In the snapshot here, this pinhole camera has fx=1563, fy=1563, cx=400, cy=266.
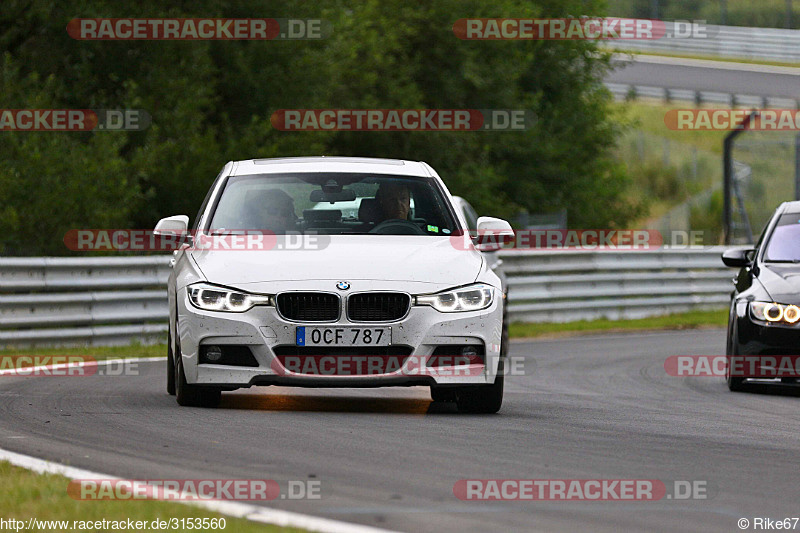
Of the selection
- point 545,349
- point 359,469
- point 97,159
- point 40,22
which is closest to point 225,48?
point 40,22

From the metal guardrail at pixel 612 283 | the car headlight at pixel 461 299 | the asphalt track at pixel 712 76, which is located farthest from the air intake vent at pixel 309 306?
the asphalt track at pixel 712 76

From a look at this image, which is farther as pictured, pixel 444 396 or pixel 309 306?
pixel 444 396

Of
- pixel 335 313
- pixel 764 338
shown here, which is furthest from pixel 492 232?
pixel 764 338

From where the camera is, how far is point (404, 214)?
411 inches

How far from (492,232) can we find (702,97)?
4330 centimetres

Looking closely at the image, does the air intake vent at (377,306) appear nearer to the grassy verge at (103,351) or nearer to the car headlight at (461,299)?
the car headlight at (461,299)

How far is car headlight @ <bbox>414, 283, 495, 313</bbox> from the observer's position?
9.34 meters

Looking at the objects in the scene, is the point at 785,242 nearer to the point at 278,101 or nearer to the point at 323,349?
the point at 323,349

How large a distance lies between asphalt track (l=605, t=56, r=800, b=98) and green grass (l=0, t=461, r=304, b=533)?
45.9 metres

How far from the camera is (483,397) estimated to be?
384 inches

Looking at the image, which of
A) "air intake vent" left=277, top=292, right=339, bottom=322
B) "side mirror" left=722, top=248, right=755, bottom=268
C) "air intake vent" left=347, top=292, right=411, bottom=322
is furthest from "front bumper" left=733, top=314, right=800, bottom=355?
"air intake vent" left=277, top=292, right=339, bottom=322

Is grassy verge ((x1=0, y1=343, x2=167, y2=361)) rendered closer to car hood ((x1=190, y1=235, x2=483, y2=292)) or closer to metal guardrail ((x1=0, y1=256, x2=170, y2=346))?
metal guardrail ((x1=0, y1=256, x2=170, y2=346))

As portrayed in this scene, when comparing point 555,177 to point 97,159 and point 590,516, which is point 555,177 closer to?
point 97,159

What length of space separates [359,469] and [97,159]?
16.9 metres
